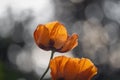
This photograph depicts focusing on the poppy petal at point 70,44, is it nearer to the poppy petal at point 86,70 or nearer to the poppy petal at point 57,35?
the poppy petal at point 57,35

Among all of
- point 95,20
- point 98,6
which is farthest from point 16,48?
point 98,6

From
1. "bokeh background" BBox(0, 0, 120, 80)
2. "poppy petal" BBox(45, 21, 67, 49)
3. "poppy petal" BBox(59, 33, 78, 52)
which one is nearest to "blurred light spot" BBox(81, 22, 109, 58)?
"bokeh background" BBox(0, 0, 120, 80)

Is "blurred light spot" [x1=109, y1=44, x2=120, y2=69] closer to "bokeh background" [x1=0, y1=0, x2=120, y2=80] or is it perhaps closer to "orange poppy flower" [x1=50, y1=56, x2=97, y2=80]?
"bokeh background" [x1=0, y1=0, x2=120, y2=80]

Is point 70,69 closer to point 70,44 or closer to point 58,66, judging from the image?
point 58,66

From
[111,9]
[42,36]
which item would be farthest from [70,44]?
[111,9]

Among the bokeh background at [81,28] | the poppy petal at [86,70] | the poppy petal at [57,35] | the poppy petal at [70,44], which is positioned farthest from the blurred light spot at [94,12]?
the poppy petal at [86,70]
